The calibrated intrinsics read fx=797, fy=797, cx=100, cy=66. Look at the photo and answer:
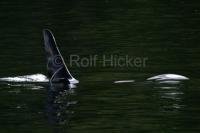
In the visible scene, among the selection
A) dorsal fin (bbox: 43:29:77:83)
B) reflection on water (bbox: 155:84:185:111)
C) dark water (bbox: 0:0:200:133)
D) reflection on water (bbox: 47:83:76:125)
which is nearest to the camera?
dark water (bbox: 0:0:200:133)

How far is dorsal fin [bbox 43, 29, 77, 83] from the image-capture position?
2578 cm

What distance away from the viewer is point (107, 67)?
29922 millimetres

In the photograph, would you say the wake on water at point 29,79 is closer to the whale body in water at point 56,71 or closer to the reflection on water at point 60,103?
the whale body in water at point 56,71

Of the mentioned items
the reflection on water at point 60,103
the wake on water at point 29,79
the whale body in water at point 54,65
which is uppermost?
the whale body in water at point 54,65

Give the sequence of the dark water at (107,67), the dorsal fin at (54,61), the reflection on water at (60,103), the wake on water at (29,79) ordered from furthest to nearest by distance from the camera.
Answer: the wake on water at (29,79) → the dorsal fin at (54,61) → the reflection on water at (60,103) → the dark water at (107,67)

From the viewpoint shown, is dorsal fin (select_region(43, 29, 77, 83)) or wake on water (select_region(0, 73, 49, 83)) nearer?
dorsal fin (select_region(43, 29, 77, 83))

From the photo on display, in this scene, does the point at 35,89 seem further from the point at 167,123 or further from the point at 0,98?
the point at 167,123

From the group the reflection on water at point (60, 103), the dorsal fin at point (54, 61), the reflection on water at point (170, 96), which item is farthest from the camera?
the dorsal fin at point (54, 61)

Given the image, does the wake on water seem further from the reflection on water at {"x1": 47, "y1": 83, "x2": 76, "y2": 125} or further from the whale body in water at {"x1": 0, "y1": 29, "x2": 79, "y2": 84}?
the reflection on water at {"x1": 47, "y1": 83, "x2": 76, "y2": 125}

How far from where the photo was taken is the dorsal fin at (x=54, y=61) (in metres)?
25.8

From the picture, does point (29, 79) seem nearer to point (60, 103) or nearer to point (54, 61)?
point (54, 61)

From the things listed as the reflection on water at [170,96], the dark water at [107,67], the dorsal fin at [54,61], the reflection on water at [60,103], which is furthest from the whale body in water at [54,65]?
the reflection on water at [170,96]

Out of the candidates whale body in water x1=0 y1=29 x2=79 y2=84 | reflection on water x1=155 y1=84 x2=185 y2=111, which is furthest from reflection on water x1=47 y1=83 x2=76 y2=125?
reflection on water x1=155 y1=84 x2=185 y2=111

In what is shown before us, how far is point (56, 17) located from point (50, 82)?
1991cm
